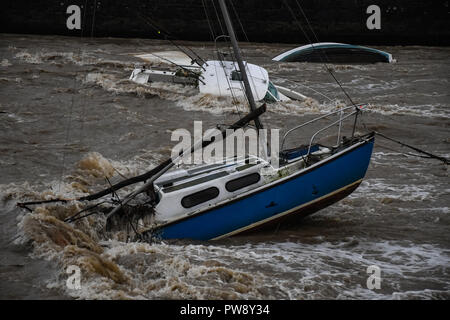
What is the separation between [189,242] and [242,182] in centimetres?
157

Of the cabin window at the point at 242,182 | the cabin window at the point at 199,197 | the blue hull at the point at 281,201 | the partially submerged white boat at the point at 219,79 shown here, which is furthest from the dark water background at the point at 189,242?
the cabin window at the point at 242,182

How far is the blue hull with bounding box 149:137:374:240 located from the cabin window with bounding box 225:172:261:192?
0.32 meters

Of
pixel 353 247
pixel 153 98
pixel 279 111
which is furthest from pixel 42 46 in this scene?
pixel 353 247

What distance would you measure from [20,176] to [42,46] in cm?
2080

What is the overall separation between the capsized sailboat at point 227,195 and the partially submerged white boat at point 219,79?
9819 mm

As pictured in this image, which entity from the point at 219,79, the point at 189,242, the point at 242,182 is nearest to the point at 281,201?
the point at 242,182

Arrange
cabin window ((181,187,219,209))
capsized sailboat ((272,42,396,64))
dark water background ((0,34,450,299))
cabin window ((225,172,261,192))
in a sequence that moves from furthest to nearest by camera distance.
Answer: capsized sailboat ((272,42,396,64)) → cabin window ((225,172,261,192)) → cabin window ((181,187,219,209)) → dark water background ((0,34,450,299))

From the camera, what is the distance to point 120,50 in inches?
1355

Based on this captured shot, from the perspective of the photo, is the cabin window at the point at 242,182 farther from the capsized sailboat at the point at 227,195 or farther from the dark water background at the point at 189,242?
the dark water background at the point at 189,242

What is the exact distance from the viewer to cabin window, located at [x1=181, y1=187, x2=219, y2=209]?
1189 cm

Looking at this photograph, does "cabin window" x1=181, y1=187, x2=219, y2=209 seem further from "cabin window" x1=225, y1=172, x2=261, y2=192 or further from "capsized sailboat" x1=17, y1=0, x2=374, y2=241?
"cabin window" x1=225, y1=172, x2=261, y2=192

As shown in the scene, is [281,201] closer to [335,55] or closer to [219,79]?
[219,79]

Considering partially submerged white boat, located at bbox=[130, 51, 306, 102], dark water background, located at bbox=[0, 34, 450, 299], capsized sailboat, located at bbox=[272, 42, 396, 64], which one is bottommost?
dark water background, located at bbox=[0, 34, 450, 299]

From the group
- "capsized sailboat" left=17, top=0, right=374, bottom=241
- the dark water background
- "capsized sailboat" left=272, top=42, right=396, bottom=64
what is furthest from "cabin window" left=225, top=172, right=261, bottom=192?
"capsized sailboat" left=272, top=42, right=396, bottom=64
